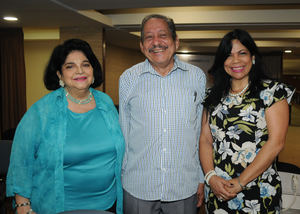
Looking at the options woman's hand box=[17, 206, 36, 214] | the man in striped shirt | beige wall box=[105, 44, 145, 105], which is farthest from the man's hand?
beige wall box=[105, 44, 145, 105]

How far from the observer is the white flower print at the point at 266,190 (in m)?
1.52

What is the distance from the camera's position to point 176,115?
1632mm

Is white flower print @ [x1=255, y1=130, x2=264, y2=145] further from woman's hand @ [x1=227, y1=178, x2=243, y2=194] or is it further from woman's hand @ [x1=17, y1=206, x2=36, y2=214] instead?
woman's hand @ [x1=17, y1=206, x2=36, y2=214]

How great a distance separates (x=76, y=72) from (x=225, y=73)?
0.96 meters

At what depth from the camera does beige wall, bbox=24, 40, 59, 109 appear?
26.5ft

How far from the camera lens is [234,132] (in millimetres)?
1544

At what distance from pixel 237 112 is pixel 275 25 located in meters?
4.39

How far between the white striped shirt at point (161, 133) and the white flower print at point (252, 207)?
1.06 feet

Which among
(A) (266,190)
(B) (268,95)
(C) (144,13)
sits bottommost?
(A) (266,190)

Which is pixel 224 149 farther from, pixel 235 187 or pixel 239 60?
pixel 239 60

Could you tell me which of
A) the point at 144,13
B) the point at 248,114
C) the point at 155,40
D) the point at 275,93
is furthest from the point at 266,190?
the point at 144,13

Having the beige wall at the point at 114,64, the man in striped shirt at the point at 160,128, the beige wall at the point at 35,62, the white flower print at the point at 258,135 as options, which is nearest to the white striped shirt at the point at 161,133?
the man in striped shirt at the point at 160,128

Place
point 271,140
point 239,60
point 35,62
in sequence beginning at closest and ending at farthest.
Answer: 1. point 271,140
2. point 239,60
3. point 35,62

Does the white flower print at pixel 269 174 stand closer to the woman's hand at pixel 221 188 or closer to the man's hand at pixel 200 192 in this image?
the woman's hand at pixel 221 188
